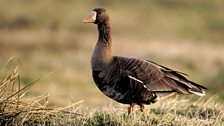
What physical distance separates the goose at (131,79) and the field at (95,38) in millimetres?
7177

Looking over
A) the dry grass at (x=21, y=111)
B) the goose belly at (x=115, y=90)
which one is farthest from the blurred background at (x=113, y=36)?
the dry grass at (x=21, y=111)

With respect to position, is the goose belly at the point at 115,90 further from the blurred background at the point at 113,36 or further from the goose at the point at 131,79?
the blurred background at the point at 113,36

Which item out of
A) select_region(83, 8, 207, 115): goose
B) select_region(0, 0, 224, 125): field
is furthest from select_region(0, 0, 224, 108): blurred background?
select_region(83, 8, 207, 115): goose

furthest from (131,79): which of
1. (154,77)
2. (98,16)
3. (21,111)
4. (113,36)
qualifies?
(113,36)

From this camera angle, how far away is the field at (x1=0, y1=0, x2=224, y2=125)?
2023 cm

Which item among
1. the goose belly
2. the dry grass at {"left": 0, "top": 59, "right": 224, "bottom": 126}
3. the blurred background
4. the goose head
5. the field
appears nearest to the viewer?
the dry grass at {"left": 0, "top": 59, "right": 224, "bottom": 126}

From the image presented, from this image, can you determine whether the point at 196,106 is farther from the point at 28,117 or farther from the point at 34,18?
the point at 34,18

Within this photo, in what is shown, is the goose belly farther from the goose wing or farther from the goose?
the goose wing

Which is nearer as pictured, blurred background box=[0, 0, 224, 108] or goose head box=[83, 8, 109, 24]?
goose head box=[83, 8, 109, 24]

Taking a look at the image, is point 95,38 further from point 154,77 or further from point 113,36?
point 154,77

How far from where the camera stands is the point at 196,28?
32.6 m

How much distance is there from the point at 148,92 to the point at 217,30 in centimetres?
2531

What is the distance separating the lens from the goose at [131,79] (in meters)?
7.54

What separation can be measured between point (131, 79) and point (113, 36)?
21.4 metres
